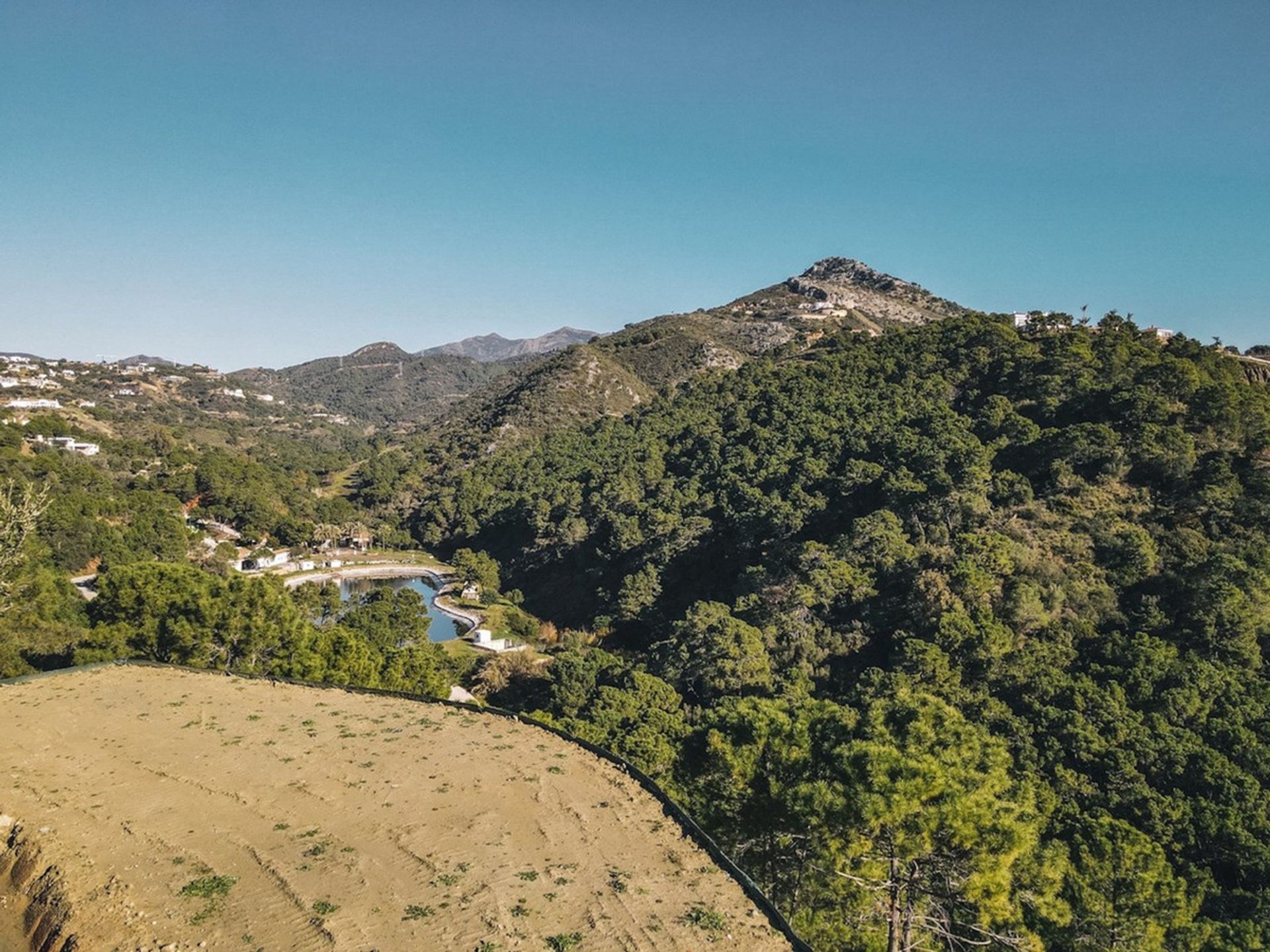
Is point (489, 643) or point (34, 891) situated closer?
point (34, 891)

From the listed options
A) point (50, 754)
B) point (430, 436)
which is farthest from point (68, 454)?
point (50, 754)

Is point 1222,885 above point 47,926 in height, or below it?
below

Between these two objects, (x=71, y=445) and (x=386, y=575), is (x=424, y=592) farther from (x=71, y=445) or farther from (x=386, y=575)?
(x=71, y=445)

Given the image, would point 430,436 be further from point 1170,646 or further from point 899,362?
point 1170,646

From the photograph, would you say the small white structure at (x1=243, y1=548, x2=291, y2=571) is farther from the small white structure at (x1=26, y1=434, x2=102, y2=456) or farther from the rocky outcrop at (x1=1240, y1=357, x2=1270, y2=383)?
the rocky outcrop at (x1=1240, y1=357, x2=1270, y2=383)

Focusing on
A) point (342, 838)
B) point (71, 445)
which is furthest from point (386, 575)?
point (342, 838)

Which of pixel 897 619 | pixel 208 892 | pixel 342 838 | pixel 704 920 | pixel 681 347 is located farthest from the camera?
pixel 681 347

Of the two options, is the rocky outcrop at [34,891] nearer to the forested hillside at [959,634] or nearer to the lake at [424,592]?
the forested hillside at [959,634]
